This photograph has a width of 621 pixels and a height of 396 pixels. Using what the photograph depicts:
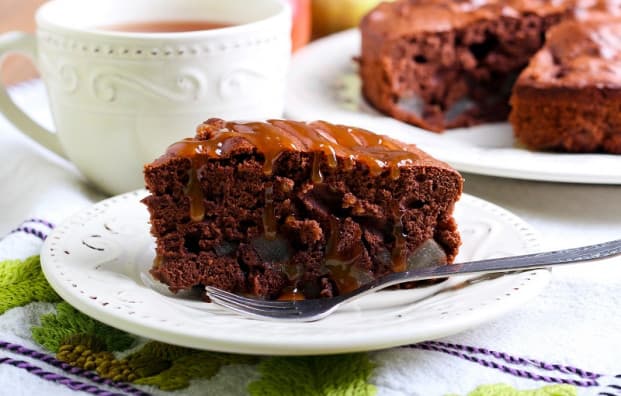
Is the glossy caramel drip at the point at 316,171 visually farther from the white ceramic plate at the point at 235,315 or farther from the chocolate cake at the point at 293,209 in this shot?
the white ceramic plate at the point at 235,315

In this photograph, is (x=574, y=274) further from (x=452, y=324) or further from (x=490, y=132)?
(x=490, y=132)

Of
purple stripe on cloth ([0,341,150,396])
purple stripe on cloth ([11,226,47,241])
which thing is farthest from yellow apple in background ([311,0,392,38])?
purple stripe on cloth ([0,341,150,396])

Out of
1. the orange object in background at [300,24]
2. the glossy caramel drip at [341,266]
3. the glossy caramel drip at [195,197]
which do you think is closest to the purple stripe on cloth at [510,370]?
the glossy caramel drip at [341,266]

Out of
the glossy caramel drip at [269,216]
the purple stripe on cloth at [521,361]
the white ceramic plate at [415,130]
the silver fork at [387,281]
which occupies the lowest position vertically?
the white ceramic plate at [415,130]

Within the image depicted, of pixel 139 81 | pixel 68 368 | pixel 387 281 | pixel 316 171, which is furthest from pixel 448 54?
pixel 68 368

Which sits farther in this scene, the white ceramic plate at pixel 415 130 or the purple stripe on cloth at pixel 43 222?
the white ceramic plate at pixel 415 130

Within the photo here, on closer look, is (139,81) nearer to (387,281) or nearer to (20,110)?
(20,110)
